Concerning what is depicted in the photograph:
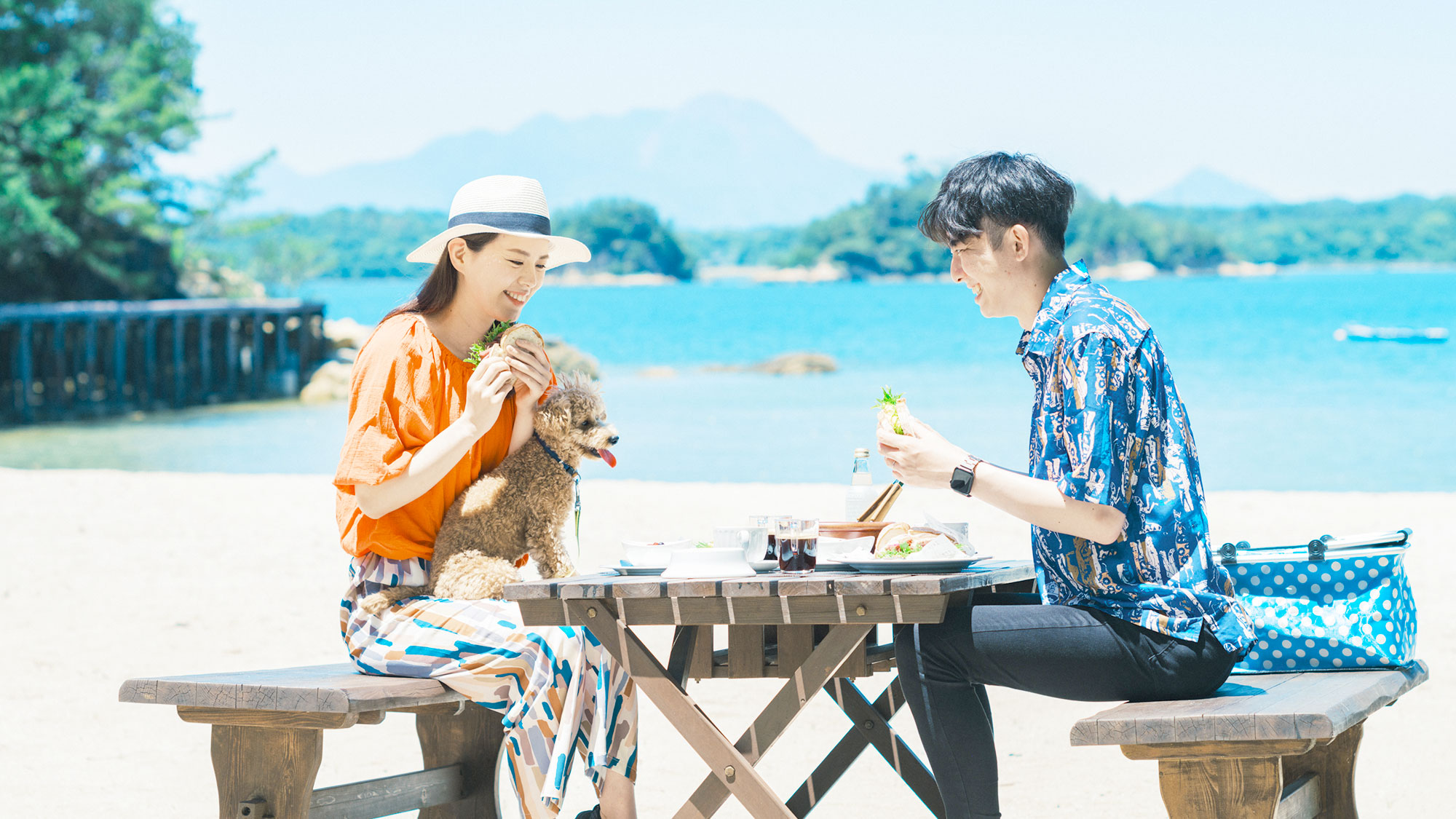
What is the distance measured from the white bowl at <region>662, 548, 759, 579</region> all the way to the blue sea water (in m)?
1.70

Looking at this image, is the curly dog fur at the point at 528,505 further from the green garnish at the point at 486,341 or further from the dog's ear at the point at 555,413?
the green garnish at the point at 486,341

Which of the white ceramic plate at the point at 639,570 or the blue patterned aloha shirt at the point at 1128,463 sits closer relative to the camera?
the blue patterned aloha shirt at the point at 1128,463

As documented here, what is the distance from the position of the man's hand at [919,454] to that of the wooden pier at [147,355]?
101 feet

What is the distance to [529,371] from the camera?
357 cm

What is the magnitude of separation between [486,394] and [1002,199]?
1331mm

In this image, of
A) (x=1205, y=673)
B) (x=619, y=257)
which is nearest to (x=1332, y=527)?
(x=1205, y=673)

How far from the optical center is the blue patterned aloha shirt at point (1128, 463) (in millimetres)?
2850

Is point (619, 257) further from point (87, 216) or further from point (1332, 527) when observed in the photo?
point (1332, 527)

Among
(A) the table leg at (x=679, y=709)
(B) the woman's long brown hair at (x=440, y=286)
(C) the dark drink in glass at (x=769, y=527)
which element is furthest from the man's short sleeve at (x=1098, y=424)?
(B) the woman's long brown hair at (x=440, y=286)

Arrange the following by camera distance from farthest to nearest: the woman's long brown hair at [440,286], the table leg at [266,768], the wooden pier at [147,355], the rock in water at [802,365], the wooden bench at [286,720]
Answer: the rock in water at [802,365] → the wooden pier at [147,355] → the woman's long brown hair at [440,286] → the table leg at [266,768] → the wooden bench at [286,720]

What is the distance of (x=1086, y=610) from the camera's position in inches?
117

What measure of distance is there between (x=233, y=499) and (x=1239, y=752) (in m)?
12.9

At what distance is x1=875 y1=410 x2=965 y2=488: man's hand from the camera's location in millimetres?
2947

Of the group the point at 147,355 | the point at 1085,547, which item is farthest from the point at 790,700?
the point at 147,355
